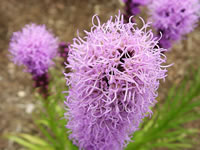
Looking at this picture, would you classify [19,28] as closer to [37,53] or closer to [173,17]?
[37,53]

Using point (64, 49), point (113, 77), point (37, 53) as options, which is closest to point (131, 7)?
point (64, 49)

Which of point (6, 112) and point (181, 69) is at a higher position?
point (6, 112)

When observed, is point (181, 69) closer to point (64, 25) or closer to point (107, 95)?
point (64, 25)

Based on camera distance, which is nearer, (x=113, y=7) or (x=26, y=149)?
(x=26, y=149)

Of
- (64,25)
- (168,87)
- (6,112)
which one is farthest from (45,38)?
(168,87)

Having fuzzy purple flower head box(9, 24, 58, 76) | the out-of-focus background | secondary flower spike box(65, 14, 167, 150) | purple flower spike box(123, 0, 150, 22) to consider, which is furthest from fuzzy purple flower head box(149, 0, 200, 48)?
the out-of-focus background

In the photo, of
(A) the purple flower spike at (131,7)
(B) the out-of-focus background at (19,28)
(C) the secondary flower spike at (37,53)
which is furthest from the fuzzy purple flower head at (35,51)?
(B) the out-of-focus background at (19,28)
